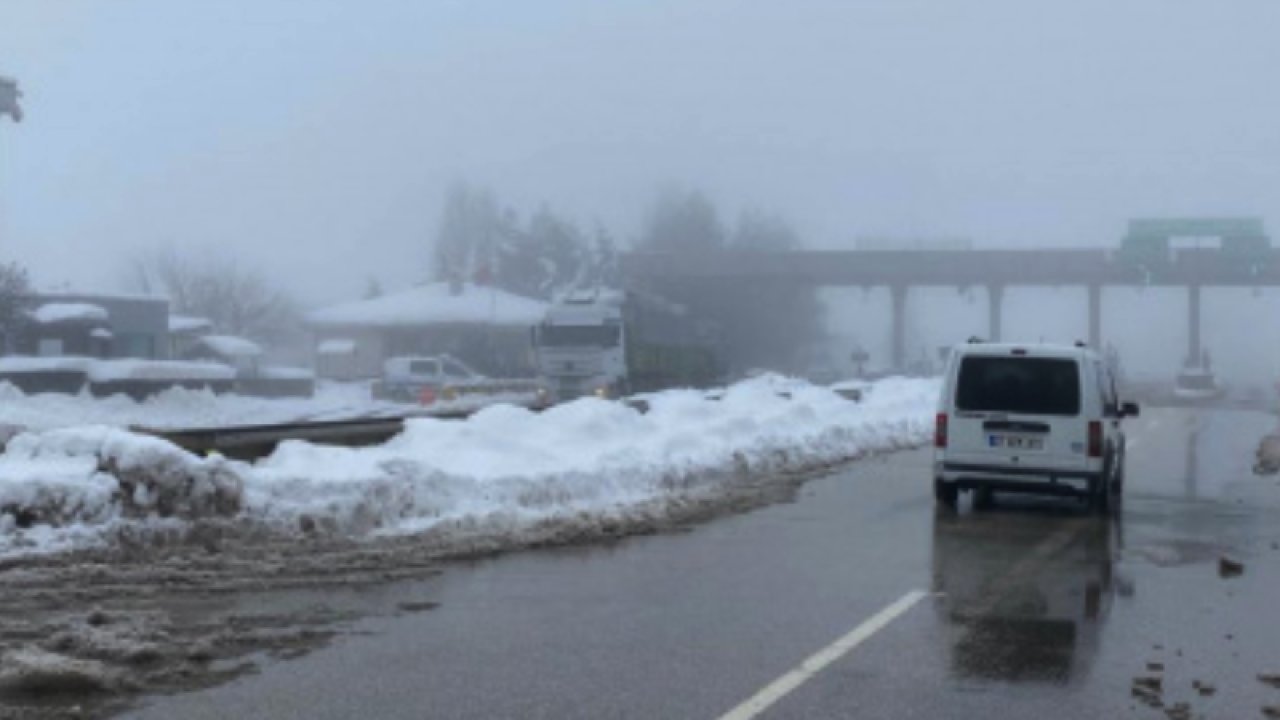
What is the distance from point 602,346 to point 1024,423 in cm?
3131

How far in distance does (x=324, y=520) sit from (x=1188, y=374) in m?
69.5

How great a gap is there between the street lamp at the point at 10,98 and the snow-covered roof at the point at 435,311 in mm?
47042

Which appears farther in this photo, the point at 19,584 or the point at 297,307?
the point at 297,307

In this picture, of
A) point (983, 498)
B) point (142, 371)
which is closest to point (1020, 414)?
point (983, 498)

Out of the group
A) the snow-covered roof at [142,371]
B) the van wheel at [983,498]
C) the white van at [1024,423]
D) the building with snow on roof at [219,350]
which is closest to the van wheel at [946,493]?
the white van at [1024,423]

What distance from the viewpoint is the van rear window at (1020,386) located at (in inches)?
628

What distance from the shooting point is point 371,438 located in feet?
65.6

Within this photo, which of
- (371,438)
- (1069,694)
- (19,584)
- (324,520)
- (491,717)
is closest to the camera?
(491,717)

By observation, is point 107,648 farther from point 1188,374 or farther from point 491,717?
point 1188,374

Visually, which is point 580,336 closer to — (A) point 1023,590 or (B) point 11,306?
(B) point 11,306

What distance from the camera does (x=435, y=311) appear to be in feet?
284

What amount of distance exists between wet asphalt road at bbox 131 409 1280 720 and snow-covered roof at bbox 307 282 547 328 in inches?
2787

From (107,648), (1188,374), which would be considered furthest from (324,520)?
(1188,374)

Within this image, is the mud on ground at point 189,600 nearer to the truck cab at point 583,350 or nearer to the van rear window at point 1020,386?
the van rear window at point 1020,386
